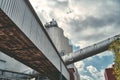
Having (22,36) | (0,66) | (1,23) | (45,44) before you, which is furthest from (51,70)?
(0,66)

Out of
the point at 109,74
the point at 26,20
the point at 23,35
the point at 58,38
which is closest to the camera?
the point at 26,20

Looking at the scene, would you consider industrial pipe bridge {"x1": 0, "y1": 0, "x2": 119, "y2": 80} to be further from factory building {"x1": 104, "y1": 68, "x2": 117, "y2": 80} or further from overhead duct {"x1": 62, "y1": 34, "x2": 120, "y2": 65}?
overhead duct {"x1": 62, "y1": 34, "x2": 120, "y2": 65}

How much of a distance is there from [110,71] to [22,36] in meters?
21.6

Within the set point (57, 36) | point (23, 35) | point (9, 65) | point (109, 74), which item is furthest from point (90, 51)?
point (57, 36)

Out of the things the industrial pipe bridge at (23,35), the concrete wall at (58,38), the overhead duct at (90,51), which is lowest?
the industrial pipe bridge at (23,35)

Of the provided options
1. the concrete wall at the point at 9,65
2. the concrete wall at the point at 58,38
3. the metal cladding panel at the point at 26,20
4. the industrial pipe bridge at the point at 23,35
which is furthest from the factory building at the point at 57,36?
the metal cladding panel at the point at 26,20

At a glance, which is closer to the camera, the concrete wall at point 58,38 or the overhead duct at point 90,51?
the overhead duct at point 90,51

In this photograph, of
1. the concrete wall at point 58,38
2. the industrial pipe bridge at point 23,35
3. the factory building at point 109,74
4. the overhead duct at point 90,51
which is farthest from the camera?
the concrete wall at point 58,38

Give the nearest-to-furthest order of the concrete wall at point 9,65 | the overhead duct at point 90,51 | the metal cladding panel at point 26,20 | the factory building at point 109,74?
the metal cladding panel at point 26,20
the factory building at point 109,74
the overhead duct at point 90,51
the concrete wall at point 9,65

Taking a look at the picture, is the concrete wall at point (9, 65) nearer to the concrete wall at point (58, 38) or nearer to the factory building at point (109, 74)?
the factory building at point (109, 74)

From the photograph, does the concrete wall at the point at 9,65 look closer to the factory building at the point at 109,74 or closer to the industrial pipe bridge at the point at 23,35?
the factory building at the point at 109,74

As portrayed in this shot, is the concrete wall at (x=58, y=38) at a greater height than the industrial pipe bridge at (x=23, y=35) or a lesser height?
greater

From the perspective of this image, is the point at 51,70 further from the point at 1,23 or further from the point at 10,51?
the point at 1,23

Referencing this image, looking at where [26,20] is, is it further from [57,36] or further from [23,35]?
[57,36]
